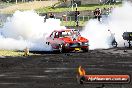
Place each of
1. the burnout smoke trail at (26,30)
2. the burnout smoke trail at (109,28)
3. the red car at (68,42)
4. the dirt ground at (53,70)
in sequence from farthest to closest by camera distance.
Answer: the burnout smoke trail at (26,30) → the burnout smoke trail at (109,28) → the red car at (68,42) → the dirt ground at (53,70)

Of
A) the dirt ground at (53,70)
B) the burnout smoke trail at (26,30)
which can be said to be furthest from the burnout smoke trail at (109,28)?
the dirt ground at (53,70)

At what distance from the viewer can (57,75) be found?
56.0 ft

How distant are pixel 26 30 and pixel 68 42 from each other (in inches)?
341

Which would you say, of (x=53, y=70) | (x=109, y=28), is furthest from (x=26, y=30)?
(x=53, y=70)

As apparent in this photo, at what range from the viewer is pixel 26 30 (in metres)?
36.4

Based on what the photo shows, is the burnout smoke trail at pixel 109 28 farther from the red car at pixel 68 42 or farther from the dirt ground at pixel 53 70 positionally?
the dirt ground at pixel 53 70

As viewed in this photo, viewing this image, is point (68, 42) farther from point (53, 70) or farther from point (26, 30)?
point (53, 70)

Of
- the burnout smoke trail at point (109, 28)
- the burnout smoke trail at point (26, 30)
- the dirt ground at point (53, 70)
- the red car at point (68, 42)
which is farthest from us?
the burnout smoke trail at point (26, 30)

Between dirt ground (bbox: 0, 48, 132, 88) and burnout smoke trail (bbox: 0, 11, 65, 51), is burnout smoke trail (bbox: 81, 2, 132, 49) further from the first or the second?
dirt ground (bbox: 0, 48, 132, 88)

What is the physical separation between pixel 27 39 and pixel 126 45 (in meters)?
7.29

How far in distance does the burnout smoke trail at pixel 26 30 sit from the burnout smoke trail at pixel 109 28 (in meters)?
2.72

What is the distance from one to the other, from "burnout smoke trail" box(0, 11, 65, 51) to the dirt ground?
981cm

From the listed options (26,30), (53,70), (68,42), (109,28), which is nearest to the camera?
(53,70)

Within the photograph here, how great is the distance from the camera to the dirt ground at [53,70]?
1466 centimetres
